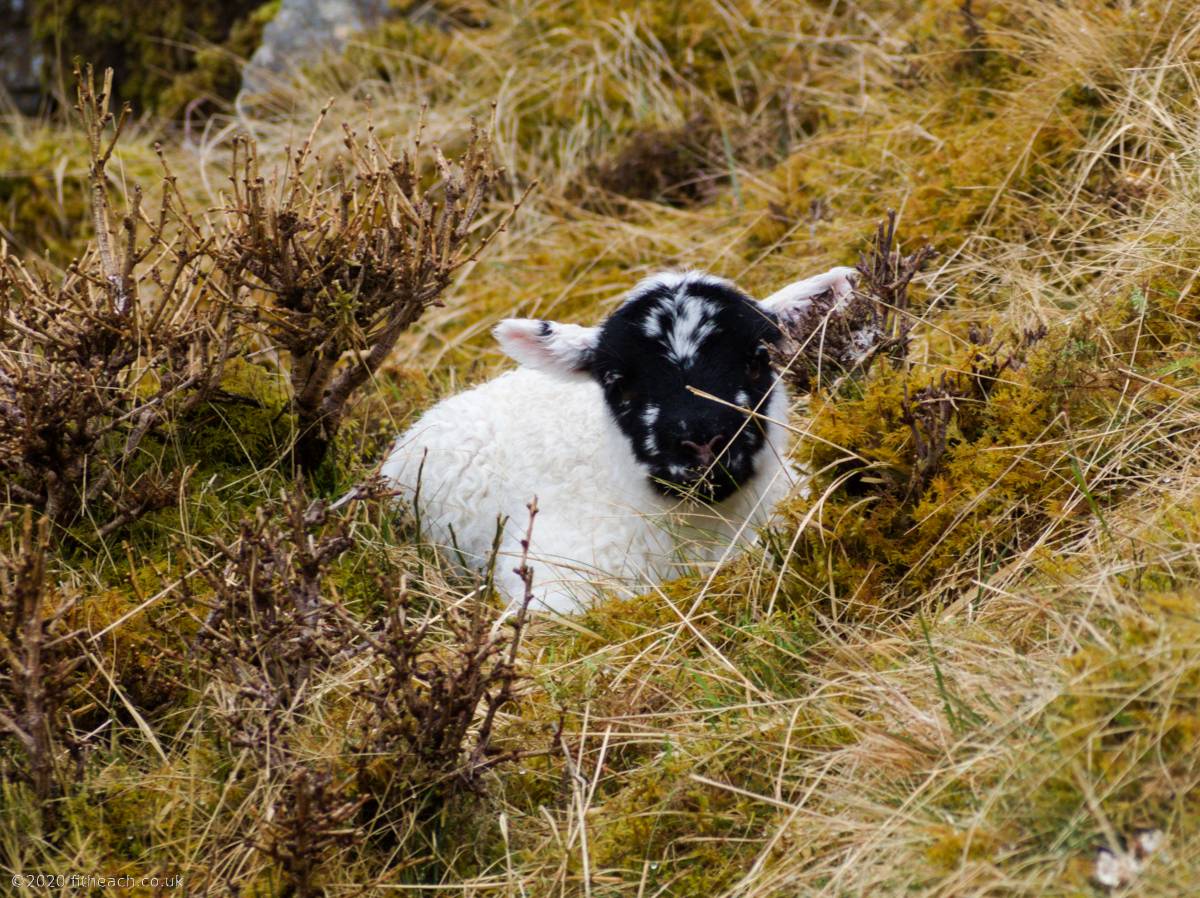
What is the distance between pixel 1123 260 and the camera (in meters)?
5.62

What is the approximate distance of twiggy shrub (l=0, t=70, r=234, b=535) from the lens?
492cm

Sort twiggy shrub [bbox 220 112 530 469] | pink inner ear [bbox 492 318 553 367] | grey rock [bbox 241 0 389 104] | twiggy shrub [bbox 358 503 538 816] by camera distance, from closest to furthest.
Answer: twiggy shrub [bbox 358 503 538 816]
twiggy shrub [bbox 220 112 530 469]
pink inner ear [bbox 492 318 553 367]
grey rock [bbox 241 0 389 104]

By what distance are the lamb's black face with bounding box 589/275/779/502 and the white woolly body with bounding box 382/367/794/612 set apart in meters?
0.14

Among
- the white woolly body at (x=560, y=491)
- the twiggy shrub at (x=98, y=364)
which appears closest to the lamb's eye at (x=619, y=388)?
the white woolly body at (x=560, y=491)

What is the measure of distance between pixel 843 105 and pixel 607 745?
5.99m

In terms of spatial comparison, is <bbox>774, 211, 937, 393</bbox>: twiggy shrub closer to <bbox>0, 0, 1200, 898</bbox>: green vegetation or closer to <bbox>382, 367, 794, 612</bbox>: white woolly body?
<bbox>0, 0, 1200, 898</bbox>: green vegetation

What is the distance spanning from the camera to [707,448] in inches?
205

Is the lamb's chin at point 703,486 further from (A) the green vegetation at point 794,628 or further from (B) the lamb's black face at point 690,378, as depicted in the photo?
(A) the green vegetation at point 794,628

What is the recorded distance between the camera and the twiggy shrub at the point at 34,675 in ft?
12.3

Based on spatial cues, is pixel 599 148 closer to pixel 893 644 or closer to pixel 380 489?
pixel 380 489

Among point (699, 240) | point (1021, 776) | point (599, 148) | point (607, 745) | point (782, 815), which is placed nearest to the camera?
point (1021, 776)

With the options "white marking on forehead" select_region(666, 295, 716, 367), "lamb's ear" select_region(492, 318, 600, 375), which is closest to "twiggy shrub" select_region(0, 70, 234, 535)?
"lamb's ear" select_region(492, 318, 600, 375)

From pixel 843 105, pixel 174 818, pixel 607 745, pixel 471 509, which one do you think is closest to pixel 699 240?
pixel 843 105

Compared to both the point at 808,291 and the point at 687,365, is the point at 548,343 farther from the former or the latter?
the point at 808,291
